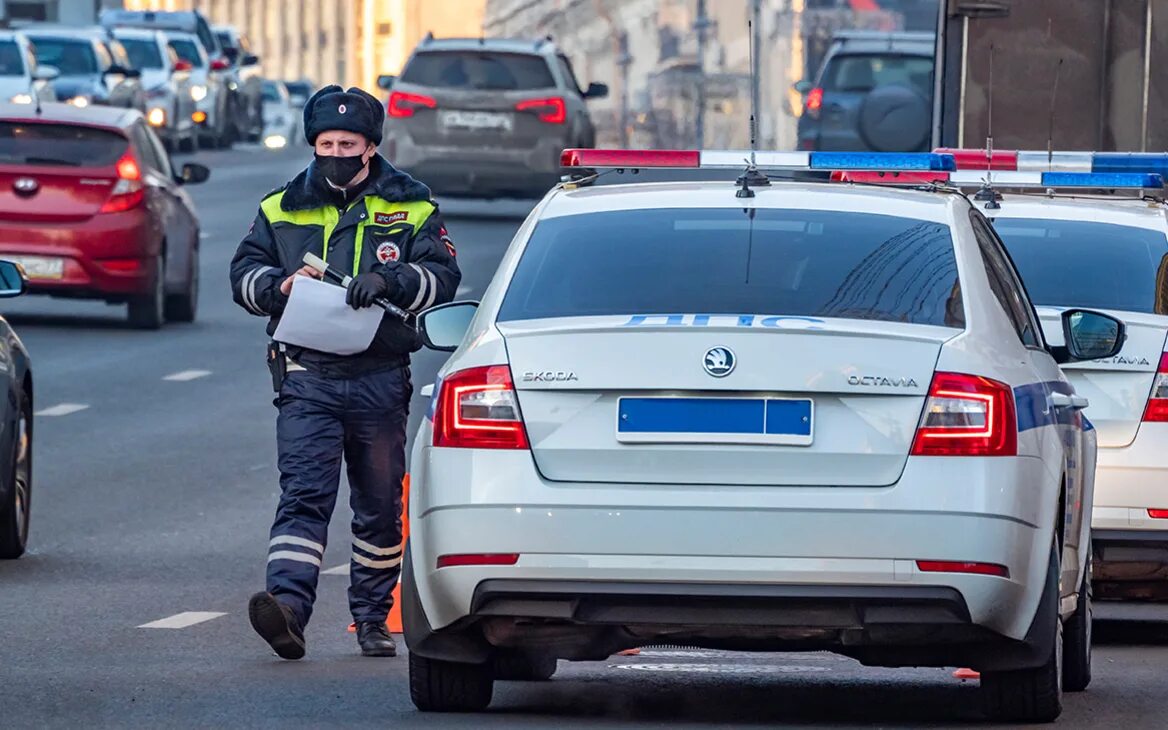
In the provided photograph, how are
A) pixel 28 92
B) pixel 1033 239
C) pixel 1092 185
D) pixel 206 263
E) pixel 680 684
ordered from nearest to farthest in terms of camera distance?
pixel 680 684, pixel 1092 185, pixel 1033 239, pixel 206 263, pixel 28 92

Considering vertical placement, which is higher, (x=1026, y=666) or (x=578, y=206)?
(x=578, y=206)

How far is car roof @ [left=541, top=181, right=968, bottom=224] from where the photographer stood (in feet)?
27.3

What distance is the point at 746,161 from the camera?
8727 mm

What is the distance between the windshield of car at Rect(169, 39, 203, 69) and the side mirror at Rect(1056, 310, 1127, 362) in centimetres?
4271

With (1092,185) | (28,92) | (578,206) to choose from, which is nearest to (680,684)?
(578,206)

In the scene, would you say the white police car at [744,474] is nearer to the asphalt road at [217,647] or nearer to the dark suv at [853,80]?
the asphalt road at [217,647]

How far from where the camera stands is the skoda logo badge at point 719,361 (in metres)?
7.47

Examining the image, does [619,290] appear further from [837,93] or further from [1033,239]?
[837,93]

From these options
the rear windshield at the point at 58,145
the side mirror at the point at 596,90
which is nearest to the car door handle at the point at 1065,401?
the rear windshield at the point at 58,145

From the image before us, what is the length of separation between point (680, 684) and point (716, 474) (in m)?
1.81

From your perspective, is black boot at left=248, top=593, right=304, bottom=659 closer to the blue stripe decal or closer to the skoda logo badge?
the skoda logo badge

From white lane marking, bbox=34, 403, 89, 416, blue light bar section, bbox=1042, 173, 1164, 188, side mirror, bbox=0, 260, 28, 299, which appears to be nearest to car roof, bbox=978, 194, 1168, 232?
blue light bar section, bbox=1042, 173, 1164, 188

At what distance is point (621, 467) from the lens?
7477 millimetres

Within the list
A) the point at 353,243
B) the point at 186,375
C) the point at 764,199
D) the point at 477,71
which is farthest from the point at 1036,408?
the point at 477,71
